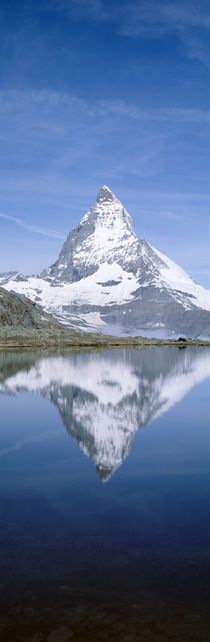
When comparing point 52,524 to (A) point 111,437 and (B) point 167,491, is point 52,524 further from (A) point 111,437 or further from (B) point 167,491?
(A) point 111,437

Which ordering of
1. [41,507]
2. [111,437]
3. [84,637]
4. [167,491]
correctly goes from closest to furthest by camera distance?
1. [84,637]
2. [41,507]
3. [167,491]
4. [111,437]

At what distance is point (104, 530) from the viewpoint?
38.8 feet

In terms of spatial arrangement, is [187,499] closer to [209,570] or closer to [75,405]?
[209,570]

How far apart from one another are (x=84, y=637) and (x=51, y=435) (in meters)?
16.0

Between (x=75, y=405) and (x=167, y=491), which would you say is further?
(x=75, y=405)

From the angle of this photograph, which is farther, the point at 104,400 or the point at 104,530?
the point at 104,400

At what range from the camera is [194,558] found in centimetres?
1045

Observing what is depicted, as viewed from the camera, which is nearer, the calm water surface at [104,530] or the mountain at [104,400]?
the calm water surface at [104,530]

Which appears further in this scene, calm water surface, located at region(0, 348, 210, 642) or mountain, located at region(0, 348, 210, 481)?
mountain, located at region(0, 348, 210, 481)

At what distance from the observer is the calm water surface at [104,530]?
8320 millimetres

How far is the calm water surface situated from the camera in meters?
8.32

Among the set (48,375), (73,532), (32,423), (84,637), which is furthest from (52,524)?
(48,375)

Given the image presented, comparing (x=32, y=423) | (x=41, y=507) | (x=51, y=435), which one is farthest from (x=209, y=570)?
(x=32, y=423)

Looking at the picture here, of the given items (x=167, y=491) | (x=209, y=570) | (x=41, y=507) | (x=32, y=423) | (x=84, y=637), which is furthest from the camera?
(x=32, y=423)
